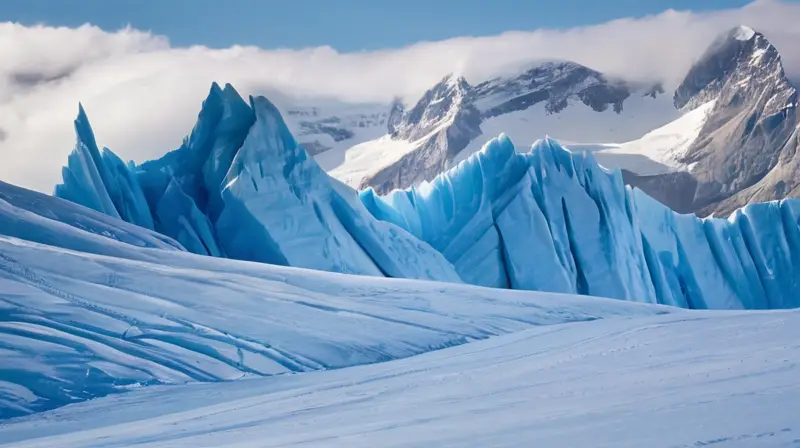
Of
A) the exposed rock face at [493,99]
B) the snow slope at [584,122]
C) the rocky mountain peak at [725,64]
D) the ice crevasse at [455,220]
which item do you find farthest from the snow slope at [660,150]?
the ice crevasse at [455,220]

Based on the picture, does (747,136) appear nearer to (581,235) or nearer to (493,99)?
(493,99)

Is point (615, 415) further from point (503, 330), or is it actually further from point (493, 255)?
point (493, 255)

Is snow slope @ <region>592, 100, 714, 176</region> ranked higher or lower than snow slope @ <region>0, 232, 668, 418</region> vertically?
lower

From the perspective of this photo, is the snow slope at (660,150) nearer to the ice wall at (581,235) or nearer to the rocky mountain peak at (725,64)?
the rocky mountain peak at (725,64)

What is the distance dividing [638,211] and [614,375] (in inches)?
755

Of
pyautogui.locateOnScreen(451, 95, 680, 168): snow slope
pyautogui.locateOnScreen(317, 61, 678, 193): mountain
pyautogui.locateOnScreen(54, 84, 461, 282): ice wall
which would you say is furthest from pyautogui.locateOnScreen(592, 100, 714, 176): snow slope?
pyautogui.locateOnScreen(54, 84, 461, 282): ice wall

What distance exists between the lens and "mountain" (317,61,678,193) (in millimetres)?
127625

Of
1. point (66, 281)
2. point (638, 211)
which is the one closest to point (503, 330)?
point (66, 281)

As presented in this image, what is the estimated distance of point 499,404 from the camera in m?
6.49

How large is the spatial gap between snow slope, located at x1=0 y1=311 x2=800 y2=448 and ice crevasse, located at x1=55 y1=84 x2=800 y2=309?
8.85 m

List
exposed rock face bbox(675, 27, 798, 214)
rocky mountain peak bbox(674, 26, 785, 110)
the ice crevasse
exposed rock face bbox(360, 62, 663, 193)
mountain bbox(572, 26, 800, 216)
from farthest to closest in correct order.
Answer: exposed rock face bbox(360, 62, 663, 193), rocky mountain peak bbox(674, 26, 785, 110), mountain bbox(572, 26, 800, 216), exposed rock face bbox(675, 27, 798, 214), the ice crevasse

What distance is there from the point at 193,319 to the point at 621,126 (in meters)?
133

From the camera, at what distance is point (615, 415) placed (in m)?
5.65

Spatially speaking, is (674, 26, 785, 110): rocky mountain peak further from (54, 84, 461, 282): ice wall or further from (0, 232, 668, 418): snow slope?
(0, 232, 668, 418): snow slope
